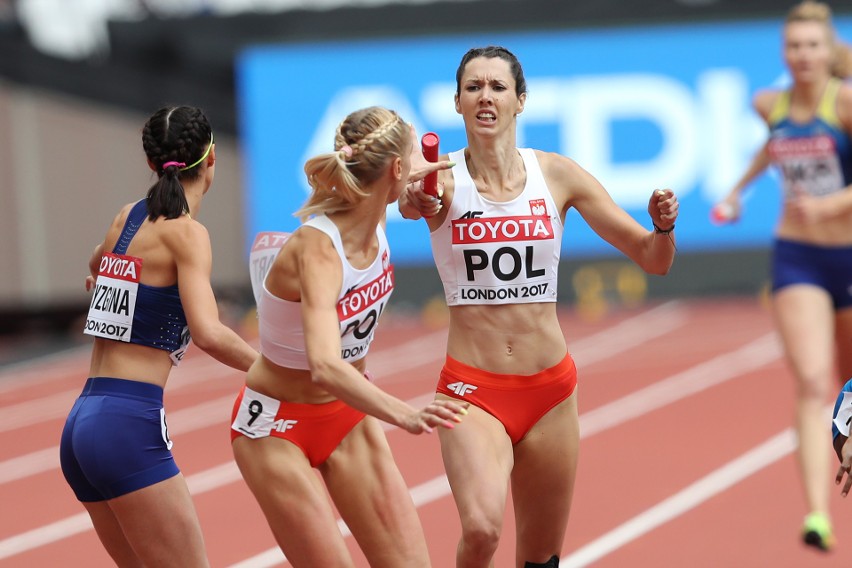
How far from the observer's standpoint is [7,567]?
276 inches

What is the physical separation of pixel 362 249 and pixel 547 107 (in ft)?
43.0

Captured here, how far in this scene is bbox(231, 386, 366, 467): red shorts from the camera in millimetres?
4531

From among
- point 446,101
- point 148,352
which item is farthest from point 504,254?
point 446,101

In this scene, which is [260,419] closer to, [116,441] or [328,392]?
[328,392]

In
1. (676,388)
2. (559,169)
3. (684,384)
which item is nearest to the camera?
(559,169)

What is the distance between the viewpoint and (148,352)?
15.0 feet

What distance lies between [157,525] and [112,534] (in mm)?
288

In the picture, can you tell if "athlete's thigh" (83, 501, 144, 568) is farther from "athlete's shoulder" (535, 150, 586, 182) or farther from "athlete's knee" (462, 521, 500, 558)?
"athlete's shoulder" (535, 150, 586, 182)

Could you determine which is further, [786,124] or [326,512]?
[786,124]

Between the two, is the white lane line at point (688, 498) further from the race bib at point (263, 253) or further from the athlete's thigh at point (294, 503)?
the race bib at point (263, 253)

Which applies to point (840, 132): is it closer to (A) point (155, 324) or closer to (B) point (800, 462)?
(B) point (800, 462)

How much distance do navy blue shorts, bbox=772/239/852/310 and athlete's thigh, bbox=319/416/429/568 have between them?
98.4 inches

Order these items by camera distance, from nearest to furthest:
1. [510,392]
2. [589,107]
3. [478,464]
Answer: [478,464] → [510,392] → [589,107]

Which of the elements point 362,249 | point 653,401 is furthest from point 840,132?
point 653,401
